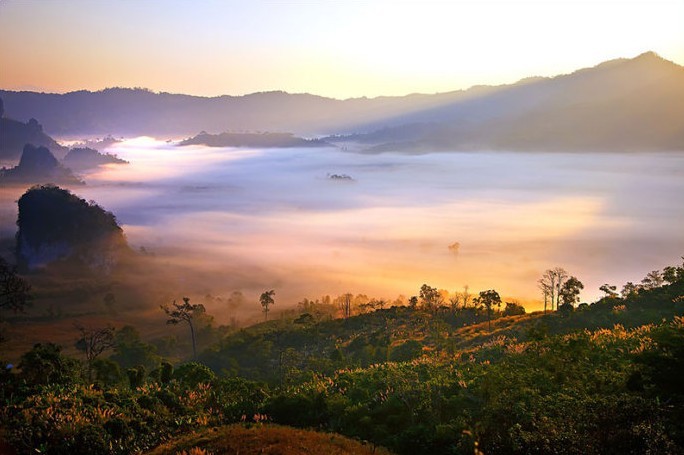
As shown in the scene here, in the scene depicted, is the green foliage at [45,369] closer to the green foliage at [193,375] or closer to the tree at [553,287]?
the green foliage at [193,375]

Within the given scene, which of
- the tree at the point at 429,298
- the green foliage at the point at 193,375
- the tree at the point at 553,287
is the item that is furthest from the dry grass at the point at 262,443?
the tree at the point at 429,298

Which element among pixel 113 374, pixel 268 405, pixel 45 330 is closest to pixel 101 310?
pixel 45 330

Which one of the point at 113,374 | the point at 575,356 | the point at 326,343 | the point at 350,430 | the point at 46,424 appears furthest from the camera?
the point at 326,343

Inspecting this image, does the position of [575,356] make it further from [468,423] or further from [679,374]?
[468,423]

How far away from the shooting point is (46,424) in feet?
76.3

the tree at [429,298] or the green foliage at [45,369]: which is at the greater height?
the green foliage at [45,369]

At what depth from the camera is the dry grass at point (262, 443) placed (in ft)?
66.5

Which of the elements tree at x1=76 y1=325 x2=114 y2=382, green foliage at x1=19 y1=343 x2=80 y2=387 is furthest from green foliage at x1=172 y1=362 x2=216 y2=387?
tree at x1=76 y1=325 x2=114 y2=382

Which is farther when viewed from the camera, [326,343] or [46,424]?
[326,343]

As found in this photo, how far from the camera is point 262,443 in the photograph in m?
20.9

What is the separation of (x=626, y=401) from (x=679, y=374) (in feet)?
8.92

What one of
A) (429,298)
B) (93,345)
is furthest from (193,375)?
(429,298)

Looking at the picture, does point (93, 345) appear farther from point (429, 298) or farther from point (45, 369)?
point (429, 298)

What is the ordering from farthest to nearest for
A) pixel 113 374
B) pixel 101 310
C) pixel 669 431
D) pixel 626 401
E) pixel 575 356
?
pixel 101 310 < pixel 113 374 < pixel 575 356 < pixel 626 401 < pixel 669 431
